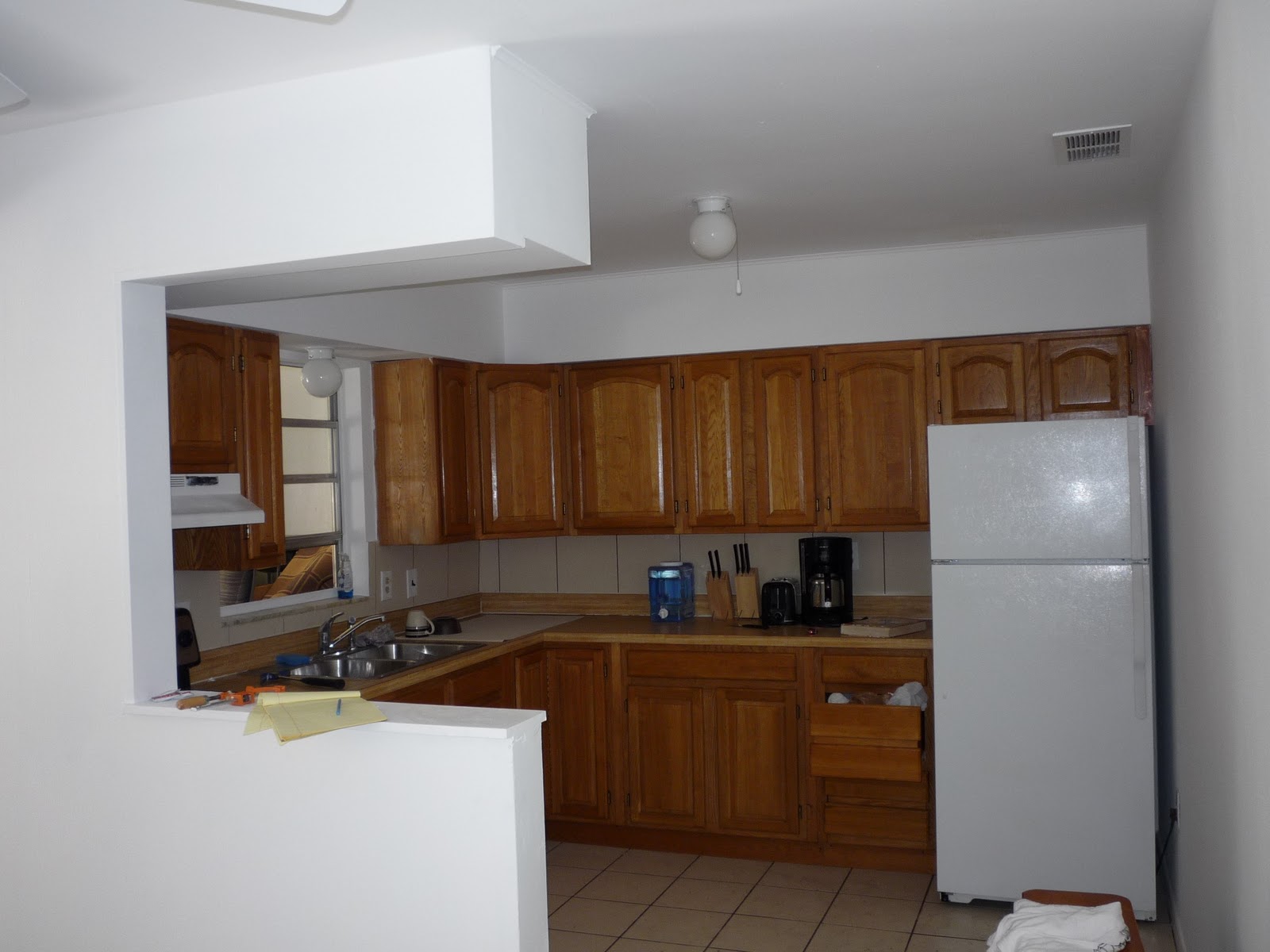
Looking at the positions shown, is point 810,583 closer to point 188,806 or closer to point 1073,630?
point 1073,630

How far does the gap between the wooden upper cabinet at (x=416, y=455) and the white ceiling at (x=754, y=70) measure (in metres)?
1.29

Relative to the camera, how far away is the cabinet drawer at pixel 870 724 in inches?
150

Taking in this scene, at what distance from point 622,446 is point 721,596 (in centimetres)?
76

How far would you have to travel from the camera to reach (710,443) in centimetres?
454

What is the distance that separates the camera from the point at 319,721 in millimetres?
2312

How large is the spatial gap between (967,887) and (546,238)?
258cm

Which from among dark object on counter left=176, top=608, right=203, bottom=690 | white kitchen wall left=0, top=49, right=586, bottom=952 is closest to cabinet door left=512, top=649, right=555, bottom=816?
dark object on counter left=176, top=608, right=203, bottom=690

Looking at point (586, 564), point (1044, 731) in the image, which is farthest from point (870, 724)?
point (586, 564)

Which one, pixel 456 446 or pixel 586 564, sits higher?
pixel 456 446

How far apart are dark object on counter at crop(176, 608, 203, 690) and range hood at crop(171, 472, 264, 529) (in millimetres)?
376

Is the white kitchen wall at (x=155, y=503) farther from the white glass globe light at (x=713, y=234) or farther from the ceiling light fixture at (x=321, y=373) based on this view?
the white glass globe light at (x=713, y=234)

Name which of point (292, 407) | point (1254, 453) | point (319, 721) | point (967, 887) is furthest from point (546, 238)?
point (967, 887)

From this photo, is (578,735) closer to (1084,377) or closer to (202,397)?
(202,397)

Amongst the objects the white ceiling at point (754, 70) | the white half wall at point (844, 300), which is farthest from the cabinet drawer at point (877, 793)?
the white ceiling at point (754, 70)
